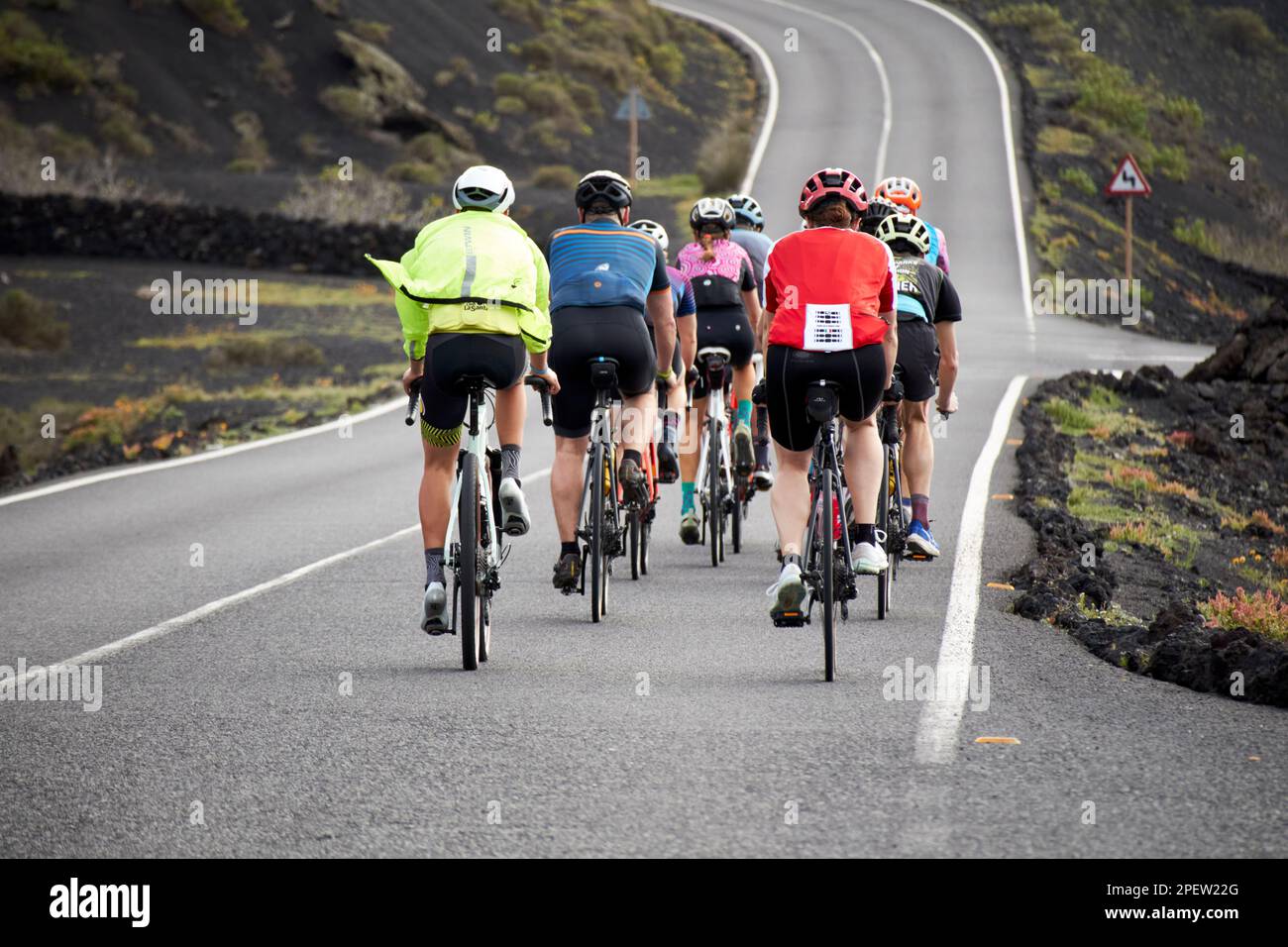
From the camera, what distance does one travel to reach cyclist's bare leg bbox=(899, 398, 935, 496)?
1036cm

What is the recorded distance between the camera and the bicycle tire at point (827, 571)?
24.6ft

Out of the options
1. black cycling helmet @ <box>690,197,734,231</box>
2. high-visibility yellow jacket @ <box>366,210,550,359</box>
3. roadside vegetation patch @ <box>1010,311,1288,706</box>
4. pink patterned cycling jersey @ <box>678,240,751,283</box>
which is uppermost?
high-visibility yellow jacket @ <box>366,210,550,359</box>

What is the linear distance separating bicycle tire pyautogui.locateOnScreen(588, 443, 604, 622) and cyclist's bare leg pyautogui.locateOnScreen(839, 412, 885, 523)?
1420 mm

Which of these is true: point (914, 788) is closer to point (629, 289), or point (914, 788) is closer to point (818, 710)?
point (818, 710)

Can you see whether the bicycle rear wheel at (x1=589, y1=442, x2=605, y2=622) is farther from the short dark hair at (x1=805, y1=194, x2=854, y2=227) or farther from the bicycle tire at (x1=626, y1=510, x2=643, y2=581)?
the short dark hair at (x1=805, y1=194, x2=854, y2=227)

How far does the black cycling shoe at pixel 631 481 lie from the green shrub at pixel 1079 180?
128 ft

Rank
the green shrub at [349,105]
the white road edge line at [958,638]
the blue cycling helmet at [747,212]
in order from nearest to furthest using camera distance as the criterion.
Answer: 1. the white road edge line at [958,638]
2. the blue cycling helmet at [747,212]
3. the green shrub at [349,105]

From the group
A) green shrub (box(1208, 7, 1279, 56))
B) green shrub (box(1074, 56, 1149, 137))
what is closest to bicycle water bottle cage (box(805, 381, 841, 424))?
green shrub (box(1074, 56, 1149, 137))

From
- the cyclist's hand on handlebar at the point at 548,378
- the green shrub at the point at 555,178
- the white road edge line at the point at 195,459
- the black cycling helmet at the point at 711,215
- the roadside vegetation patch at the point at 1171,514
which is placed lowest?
the green shrub at the point at 555,178

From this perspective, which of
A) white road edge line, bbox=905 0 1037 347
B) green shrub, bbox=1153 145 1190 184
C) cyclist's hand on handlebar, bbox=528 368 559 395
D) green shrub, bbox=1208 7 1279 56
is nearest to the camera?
cyclist's hand on handlebar, bbox=528 368 559 395

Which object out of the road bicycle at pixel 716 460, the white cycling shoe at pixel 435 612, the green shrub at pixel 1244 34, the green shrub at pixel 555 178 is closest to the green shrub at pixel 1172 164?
the green shrub at pixel 555 178

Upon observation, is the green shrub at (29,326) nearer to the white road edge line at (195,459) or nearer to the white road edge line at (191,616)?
the white road edge line at (195,459)

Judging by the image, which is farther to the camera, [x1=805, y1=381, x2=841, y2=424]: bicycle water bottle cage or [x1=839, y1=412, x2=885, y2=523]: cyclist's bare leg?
[x1=839, y1=412, x2=885, y2=523]: cyclist's bare leg
